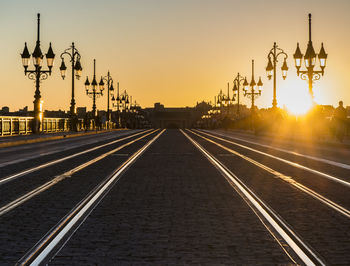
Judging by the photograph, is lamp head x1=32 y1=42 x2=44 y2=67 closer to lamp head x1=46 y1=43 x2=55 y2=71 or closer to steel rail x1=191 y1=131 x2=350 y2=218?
lamp head x1=46 y1=43 x2=55 y2=71

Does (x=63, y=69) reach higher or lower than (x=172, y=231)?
higher

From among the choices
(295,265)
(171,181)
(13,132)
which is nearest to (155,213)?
(295,265)

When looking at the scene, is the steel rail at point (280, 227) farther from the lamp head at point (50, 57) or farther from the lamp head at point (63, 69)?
the lamp head at point (63, 69)

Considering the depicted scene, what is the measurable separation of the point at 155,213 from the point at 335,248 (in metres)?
3.07

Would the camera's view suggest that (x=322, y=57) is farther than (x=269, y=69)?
No

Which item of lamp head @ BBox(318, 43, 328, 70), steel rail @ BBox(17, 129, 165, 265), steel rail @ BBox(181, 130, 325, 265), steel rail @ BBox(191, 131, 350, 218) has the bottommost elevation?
steel rail @ BBox(17, 129, 165, 265)

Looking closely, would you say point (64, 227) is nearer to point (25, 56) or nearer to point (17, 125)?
point (25, 56)

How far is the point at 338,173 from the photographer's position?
48.0 ft

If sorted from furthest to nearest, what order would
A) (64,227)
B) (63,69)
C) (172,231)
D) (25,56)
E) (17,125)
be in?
1. (17,125)
2. (63,69)
3. (25,56)
4. (64,227)
5. (172,231)

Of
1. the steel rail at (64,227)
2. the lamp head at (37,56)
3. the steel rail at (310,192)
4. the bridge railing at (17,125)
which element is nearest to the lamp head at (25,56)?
the lamp head at (37,56)

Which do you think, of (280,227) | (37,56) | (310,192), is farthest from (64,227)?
(37,56)

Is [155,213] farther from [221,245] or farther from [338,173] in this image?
[338,173]

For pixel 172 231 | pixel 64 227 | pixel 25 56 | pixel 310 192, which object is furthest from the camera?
pixel 25 56

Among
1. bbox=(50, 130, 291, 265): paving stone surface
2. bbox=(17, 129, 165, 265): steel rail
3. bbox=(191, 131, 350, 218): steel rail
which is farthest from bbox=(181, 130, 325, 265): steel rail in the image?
bbox=(17, 129, 165, 265): steel rail
